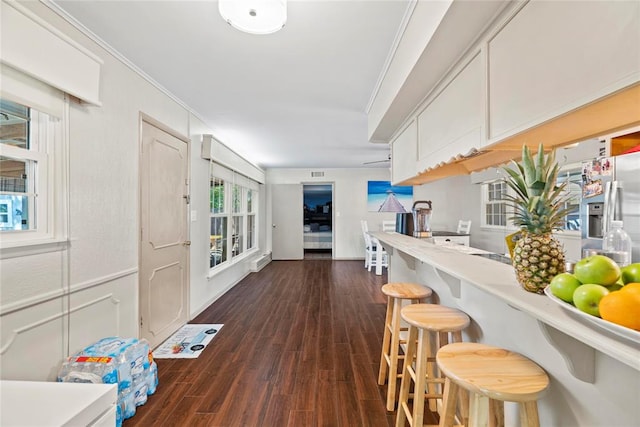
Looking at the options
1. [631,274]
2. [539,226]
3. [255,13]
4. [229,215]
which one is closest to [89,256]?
[255,13]

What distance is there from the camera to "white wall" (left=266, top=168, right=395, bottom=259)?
7.37 m

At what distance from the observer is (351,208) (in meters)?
7.43

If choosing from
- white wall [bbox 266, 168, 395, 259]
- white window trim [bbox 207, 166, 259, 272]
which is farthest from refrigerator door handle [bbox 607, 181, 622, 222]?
white wall [bbox 266, 168, 395, 259]

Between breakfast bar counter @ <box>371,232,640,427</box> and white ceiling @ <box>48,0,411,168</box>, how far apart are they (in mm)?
1521

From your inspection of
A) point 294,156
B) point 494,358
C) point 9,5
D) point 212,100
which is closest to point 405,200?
point 294,156

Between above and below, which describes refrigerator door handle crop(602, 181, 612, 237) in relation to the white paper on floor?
above

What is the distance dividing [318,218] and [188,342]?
825 cm

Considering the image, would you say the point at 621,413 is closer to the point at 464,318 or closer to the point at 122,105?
the point at 464,318

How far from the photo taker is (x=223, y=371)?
228 cm

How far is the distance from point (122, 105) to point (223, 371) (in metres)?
2.26

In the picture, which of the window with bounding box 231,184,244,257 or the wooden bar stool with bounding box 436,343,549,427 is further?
the window with bounding box 231,184,244,257

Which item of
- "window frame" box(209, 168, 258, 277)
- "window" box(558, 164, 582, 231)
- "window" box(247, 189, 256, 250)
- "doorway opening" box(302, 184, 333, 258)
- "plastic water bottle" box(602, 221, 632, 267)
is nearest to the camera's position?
"plastic water bottle" box(602, 221, 632, 267)

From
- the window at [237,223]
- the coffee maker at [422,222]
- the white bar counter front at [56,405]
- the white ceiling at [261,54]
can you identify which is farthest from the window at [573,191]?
the window at [237,223]

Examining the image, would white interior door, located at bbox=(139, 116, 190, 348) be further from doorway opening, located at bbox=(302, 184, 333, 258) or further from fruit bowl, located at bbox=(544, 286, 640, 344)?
doorway opening, located at bbox=(302, 184, 333, 258)
